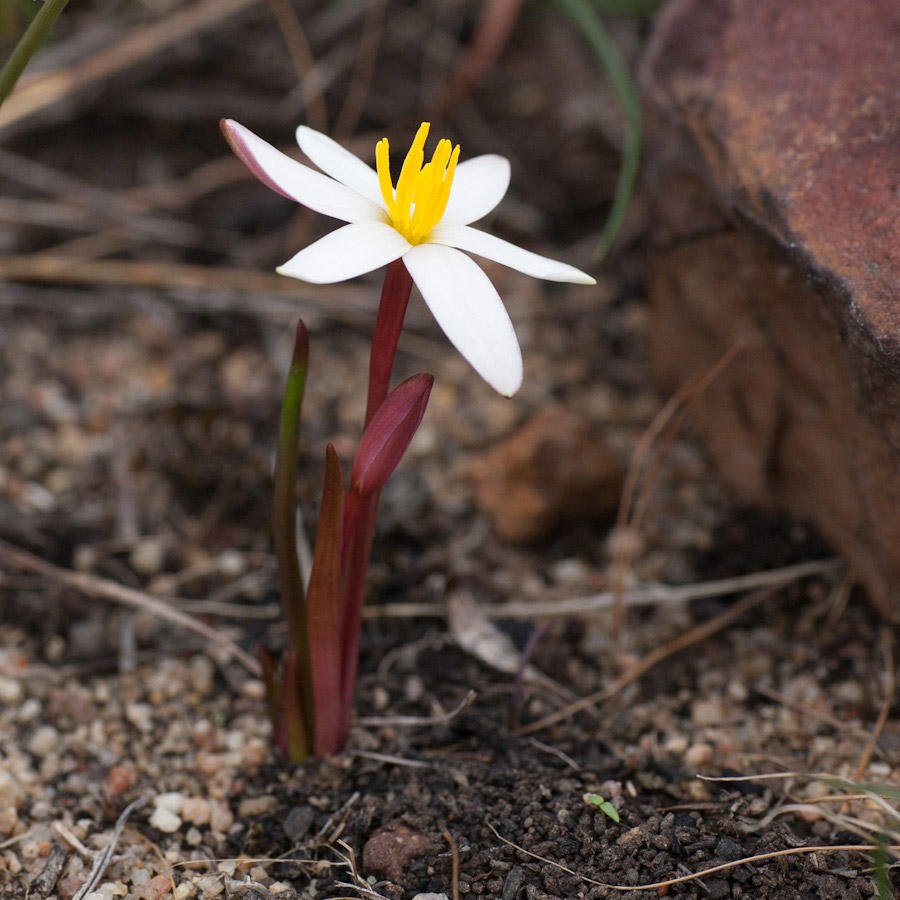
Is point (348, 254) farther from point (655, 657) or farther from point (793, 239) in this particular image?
point (655, 657)

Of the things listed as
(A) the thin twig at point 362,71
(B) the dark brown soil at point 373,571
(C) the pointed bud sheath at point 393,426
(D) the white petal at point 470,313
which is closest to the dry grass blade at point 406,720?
(B) the dark brown soil at point 373,571

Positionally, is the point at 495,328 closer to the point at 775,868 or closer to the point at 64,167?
the point at 775,868

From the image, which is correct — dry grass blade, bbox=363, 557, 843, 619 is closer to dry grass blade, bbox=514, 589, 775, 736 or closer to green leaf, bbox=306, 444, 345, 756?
dry grass blade, bbox=514, 589, 775, 736

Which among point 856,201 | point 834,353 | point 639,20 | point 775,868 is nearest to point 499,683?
point 775,868

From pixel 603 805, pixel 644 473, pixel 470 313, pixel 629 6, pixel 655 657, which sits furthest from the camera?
pixel 629 6

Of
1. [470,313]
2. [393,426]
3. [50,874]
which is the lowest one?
[50,874]

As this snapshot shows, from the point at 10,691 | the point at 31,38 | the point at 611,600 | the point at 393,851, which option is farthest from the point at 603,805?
the point at 31,38

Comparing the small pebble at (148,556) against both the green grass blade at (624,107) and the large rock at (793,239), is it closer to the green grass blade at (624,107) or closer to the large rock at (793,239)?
the green grass blade at (624,107)

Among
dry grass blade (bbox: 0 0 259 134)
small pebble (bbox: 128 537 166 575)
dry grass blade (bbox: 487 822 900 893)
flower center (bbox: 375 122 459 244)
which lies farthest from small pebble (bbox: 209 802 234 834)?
dry grass blade (bbox: 0 0 259 134)
